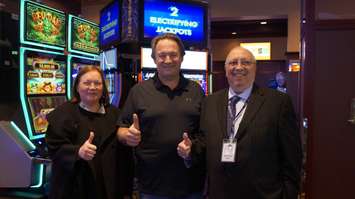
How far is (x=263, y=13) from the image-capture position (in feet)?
23.9

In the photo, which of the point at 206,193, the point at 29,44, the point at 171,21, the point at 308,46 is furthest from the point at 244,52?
the point at 29,44

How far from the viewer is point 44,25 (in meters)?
3.77

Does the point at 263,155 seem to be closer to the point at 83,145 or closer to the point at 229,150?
the point at 229,150

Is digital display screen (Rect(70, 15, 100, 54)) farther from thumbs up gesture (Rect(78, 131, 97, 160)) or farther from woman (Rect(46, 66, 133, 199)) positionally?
thumbs up gesture (Rect(78, 131, 97, 160))

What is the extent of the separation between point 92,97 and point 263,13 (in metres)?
5.93

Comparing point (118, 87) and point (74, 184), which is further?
point (118, 87)

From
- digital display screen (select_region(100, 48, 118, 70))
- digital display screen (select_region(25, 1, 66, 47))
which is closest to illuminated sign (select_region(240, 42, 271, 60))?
digital display screen (select_region(100, 48, 118, 70))

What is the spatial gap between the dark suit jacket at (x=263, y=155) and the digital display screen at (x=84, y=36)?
3122 mm

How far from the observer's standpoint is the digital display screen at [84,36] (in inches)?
172

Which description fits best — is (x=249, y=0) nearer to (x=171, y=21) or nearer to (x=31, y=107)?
(x=171, y=21)

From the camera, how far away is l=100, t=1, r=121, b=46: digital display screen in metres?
3.75

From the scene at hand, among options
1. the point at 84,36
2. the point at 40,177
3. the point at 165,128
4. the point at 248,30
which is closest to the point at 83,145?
the point at 165,128

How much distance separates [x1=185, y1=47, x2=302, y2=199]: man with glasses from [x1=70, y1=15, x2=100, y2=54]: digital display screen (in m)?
3.03

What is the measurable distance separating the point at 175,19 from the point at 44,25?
1.37 m
